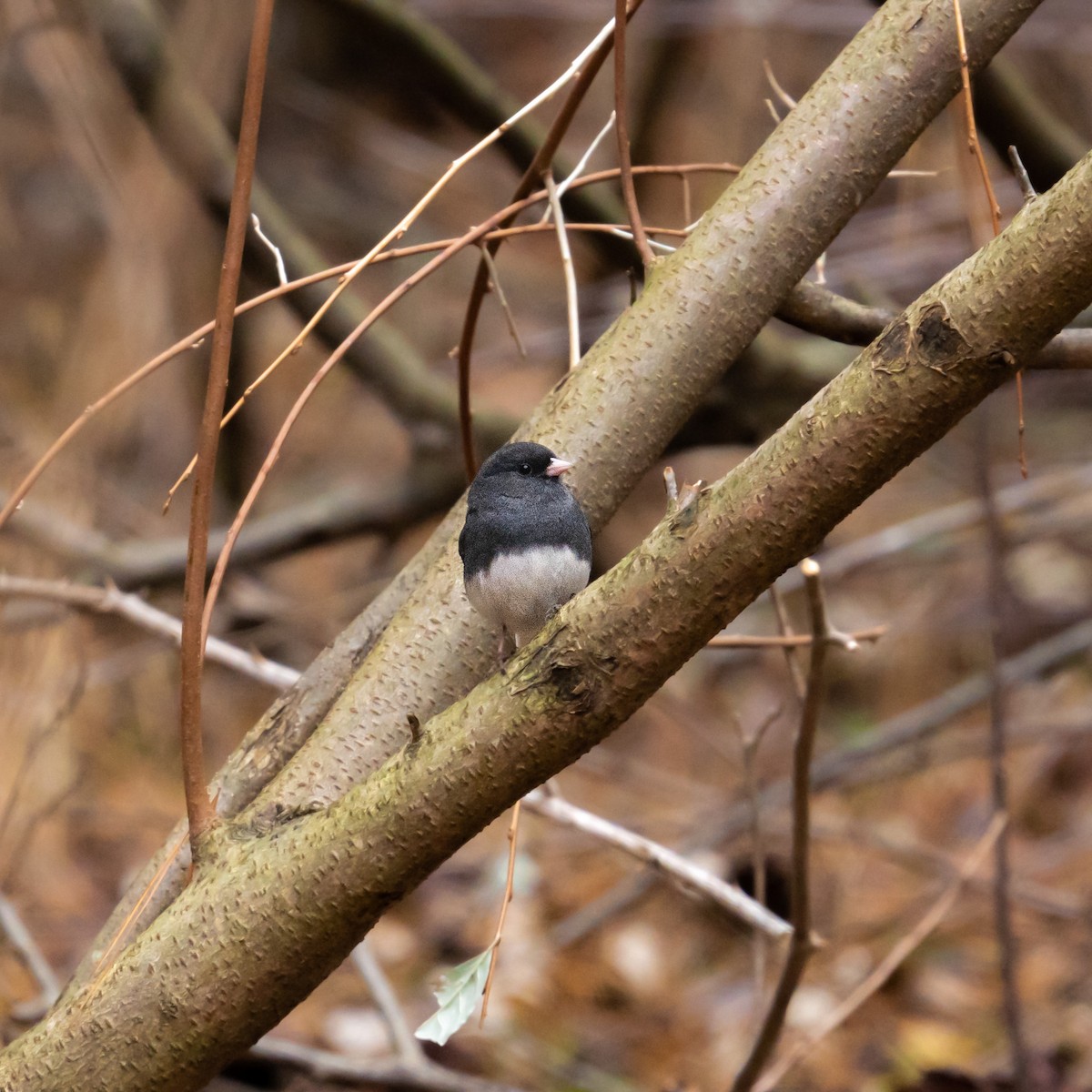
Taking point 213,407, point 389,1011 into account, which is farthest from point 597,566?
point 213,407

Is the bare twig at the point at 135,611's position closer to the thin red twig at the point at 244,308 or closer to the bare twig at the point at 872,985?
the thin red twig at the point at 244,308

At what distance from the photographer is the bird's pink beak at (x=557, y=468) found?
1586 mm

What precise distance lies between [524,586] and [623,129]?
590 mm

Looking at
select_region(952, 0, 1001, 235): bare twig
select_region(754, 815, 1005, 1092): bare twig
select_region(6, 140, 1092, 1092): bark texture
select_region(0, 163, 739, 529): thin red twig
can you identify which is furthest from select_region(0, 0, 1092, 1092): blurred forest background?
select_region(6, 140, 1092, 1092): bark texture

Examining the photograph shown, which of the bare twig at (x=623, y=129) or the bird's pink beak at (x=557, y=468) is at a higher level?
the bare twig at (x=623, y=129)

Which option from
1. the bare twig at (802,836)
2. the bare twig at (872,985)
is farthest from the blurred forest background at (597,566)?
the bare twig at (802,836)

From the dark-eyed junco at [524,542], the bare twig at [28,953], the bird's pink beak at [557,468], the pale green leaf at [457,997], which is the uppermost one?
the bird's pink beak at [557,468]

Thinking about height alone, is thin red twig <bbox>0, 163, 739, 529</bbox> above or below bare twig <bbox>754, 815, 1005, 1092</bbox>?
above

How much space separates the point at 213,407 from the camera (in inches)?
45.1

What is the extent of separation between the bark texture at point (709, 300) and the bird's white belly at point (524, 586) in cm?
5

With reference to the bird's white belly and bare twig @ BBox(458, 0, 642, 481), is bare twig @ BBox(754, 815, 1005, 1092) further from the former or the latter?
bare twig @ BBox(458, 0, 642, 481)

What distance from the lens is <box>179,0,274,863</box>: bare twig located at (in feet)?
3.62

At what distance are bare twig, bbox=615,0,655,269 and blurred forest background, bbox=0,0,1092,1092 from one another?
58cm

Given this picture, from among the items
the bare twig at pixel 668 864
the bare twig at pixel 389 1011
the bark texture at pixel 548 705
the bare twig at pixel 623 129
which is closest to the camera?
the bark texture at pixel 548 705
